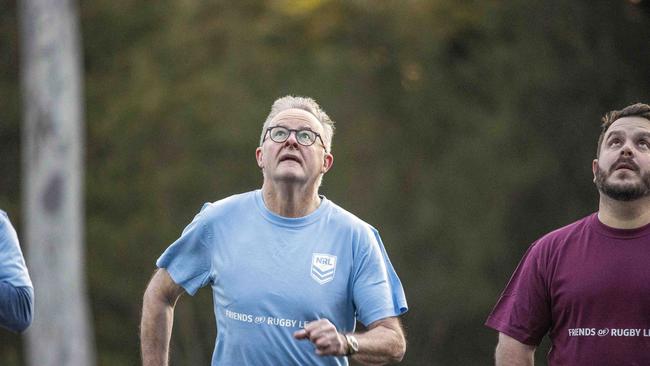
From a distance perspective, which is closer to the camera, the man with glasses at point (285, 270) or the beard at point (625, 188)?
the beard at point (625, 188)

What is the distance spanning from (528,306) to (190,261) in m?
1.38

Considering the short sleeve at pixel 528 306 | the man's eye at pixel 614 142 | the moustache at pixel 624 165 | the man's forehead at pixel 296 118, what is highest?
the man's forehead at pixel 296 118

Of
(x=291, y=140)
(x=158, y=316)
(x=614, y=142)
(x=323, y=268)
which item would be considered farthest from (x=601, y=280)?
(x=158, y=316)

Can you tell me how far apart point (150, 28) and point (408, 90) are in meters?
2.98

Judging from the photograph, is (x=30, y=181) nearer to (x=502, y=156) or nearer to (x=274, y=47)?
(x=274, y=47)

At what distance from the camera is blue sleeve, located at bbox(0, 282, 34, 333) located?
550 centimetres

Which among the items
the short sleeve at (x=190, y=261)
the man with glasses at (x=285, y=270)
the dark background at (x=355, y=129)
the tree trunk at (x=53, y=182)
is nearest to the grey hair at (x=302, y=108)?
the man with glasses at (x=285, y=270)

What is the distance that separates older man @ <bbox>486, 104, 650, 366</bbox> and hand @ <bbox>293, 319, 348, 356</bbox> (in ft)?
2.59

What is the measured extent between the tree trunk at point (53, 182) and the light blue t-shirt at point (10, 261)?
350 inches

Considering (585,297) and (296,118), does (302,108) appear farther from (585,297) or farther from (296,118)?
(585,297)

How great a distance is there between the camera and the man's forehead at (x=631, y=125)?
5242 mm

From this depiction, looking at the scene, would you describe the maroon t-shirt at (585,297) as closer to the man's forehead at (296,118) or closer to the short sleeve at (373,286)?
the short sleeve at (373,286)

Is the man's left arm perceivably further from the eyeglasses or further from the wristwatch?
the eyeglasses

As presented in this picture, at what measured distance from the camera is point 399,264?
14891mm
